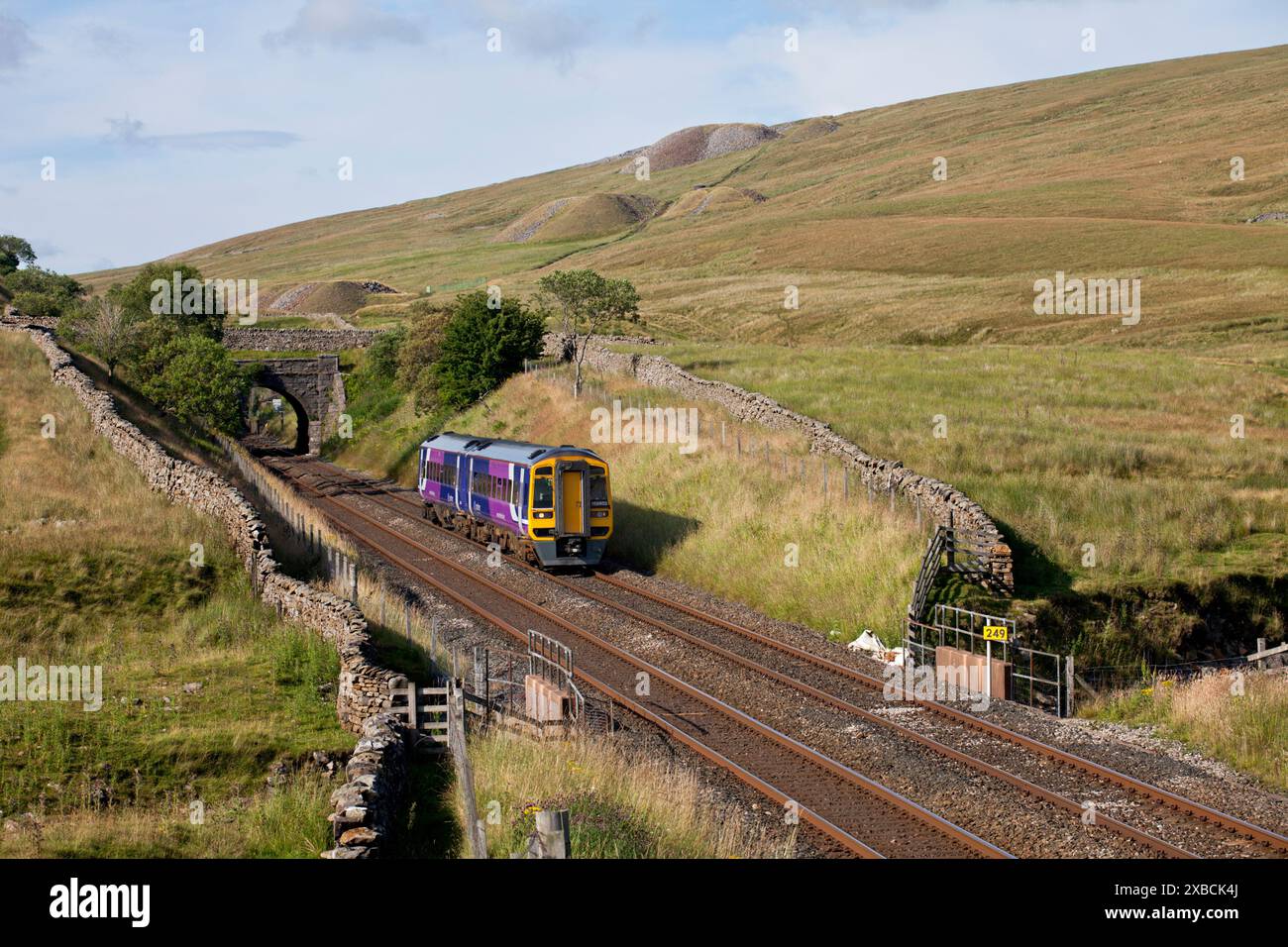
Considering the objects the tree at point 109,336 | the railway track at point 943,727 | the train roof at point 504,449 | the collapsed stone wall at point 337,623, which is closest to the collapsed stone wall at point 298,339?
the tree at point 109,336

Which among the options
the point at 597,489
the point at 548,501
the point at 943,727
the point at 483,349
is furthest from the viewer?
the point at 483,349

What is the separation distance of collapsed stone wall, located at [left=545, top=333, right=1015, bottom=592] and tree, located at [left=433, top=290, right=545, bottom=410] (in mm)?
4215

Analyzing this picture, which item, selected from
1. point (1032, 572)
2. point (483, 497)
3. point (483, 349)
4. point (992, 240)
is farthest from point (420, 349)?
point (992, 240)

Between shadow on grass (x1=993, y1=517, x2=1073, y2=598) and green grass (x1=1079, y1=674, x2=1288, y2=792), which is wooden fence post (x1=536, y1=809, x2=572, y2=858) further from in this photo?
shadow on grass (x1=993, y1=517, x2=1073, y2=598)

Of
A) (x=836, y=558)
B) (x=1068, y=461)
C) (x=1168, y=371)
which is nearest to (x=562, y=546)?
(x=836, y=558)

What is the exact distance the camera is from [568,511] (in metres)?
30.6

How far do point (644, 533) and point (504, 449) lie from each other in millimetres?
4621

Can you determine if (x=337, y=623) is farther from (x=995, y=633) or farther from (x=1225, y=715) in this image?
(x=1225, y=715)

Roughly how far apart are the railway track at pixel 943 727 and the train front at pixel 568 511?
2.78 feet

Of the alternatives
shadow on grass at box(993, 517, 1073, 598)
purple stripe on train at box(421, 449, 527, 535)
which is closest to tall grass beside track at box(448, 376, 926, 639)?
shadow on grass at box(993, 517, 1073, 598)

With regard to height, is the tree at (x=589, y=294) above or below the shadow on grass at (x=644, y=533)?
above

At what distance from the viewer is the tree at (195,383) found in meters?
53.6

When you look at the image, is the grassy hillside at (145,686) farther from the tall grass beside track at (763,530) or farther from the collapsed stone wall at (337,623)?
the tall grass beside track at (763,530)

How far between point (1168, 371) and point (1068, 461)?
18.7m
